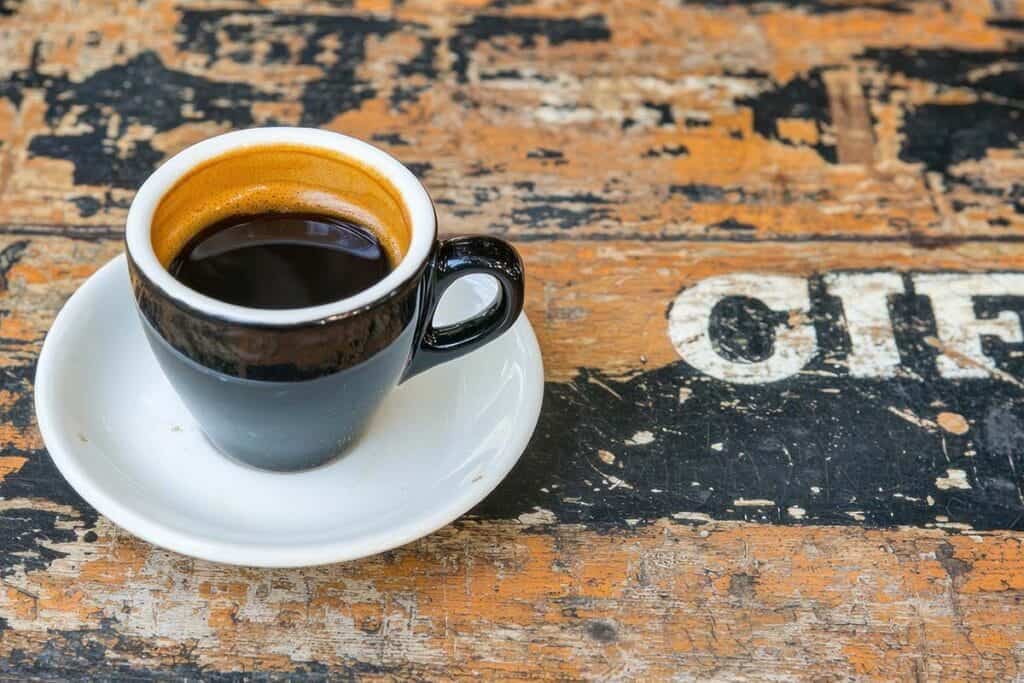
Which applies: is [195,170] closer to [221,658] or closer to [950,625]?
[221,658]

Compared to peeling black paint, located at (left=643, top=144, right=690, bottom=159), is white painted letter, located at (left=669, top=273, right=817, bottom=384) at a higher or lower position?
lower

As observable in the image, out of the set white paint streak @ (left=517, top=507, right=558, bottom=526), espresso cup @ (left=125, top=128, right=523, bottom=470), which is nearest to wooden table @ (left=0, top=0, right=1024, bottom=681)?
white paint streak @ (left=517, top=507, right=558, bottom=526)

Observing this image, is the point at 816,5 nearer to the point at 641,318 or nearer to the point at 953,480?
the point at 641,318

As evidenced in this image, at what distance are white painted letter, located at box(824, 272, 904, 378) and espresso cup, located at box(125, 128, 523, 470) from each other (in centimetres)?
33

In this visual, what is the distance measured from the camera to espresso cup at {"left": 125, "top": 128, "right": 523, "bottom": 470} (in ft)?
2.10

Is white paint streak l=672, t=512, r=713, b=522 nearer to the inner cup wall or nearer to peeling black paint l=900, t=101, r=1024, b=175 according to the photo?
the inner cup wall

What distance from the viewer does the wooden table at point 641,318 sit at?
2.40 ft

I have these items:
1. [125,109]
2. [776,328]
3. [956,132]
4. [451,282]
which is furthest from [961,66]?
[125,109]

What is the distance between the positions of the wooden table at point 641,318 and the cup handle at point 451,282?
0.38ft

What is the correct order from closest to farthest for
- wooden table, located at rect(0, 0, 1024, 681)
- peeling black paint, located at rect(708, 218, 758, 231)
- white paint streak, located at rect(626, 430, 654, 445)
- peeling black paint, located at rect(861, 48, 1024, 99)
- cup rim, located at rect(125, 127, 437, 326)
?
cup rim, located at rect(125, 127, 437, 326) → wooden table, located at rect(0, 0, 1024, 681) → white paint streak, located at rect(626, 430, 654, 445) → peeling black paint, located at rect(708, 218, 758, 231) → peeling black paint, located at rect(861, 48, 1024, 99)

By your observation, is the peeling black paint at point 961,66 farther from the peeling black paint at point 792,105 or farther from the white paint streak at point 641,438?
the white paint streak at point 641,438

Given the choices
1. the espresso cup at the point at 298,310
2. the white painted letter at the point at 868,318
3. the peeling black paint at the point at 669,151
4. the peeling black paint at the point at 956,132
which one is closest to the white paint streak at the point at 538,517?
the espresso cup at the point at 298,310

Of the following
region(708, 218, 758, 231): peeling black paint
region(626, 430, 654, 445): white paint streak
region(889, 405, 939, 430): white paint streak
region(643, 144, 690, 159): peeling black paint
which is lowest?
region(626, 430, 654, 445): white paint streak

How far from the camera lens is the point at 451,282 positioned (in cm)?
74
